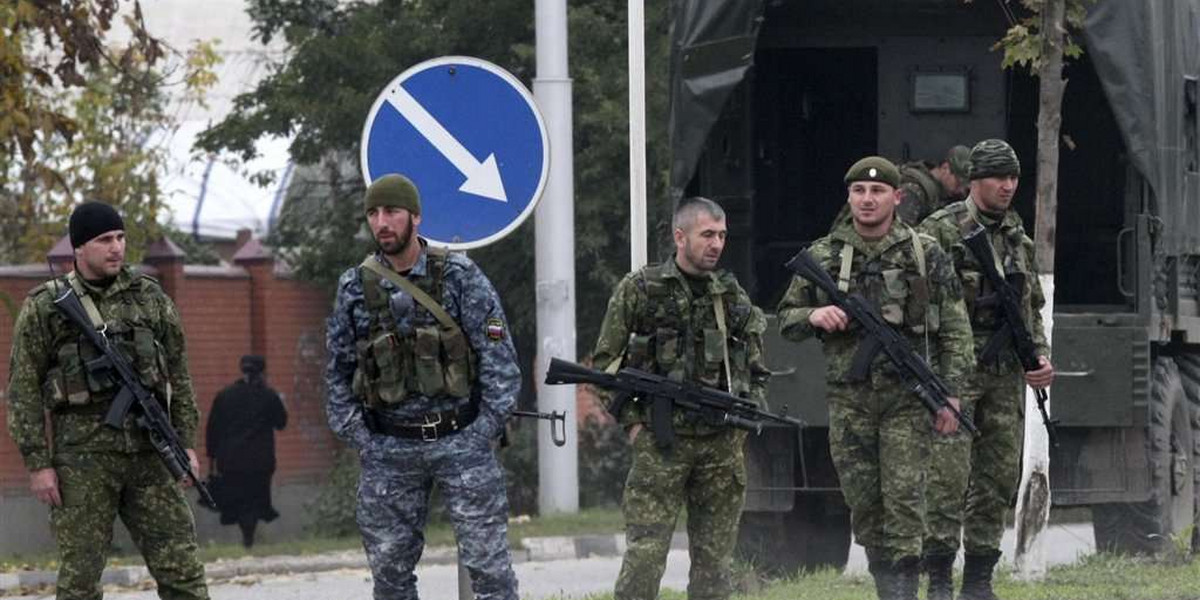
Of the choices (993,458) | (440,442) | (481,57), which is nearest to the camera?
(440,442)

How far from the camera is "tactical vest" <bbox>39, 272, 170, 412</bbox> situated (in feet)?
29.5

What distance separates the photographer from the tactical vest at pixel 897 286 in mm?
9664

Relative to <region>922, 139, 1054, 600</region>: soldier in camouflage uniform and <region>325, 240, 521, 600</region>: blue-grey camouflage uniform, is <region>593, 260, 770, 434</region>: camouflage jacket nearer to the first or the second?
<region>325, 240, 521, 600</region>: blue-grey camouflage uniform

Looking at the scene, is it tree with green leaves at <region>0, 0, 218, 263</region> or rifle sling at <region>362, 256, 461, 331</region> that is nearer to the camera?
rifle sling at <region>362, 256, 461, 331</region>

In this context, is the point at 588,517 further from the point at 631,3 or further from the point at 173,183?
the point at 173,183

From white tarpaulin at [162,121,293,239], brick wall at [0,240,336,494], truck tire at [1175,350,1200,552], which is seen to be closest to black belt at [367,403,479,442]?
truck tire at [1175,350,1200,552]

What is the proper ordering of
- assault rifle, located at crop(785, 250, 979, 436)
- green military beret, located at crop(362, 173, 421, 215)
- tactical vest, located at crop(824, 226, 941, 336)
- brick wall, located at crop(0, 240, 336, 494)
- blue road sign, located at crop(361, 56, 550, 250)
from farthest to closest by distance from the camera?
brick wall, located at crop(0, 240, 336, 494)
tactical vest, located at crop(824, 226, 941, 336)
assault rifle, located at crop(785, 250, 979, 436)
blue road sign, located at crop(361, 56, 550, 250)
green military beret, located at crop(362, 173, 421, 215)

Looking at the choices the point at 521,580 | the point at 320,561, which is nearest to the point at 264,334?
the point at 320,561

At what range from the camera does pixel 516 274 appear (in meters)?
22.2

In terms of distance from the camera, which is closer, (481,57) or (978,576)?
(978,576)

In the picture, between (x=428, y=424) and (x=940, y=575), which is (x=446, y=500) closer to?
(x=428, y=424)

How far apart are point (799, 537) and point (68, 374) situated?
528cm

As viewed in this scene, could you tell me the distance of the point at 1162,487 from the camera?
42.3ft

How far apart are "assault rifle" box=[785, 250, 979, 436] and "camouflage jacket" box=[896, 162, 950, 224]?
2.20 metres
